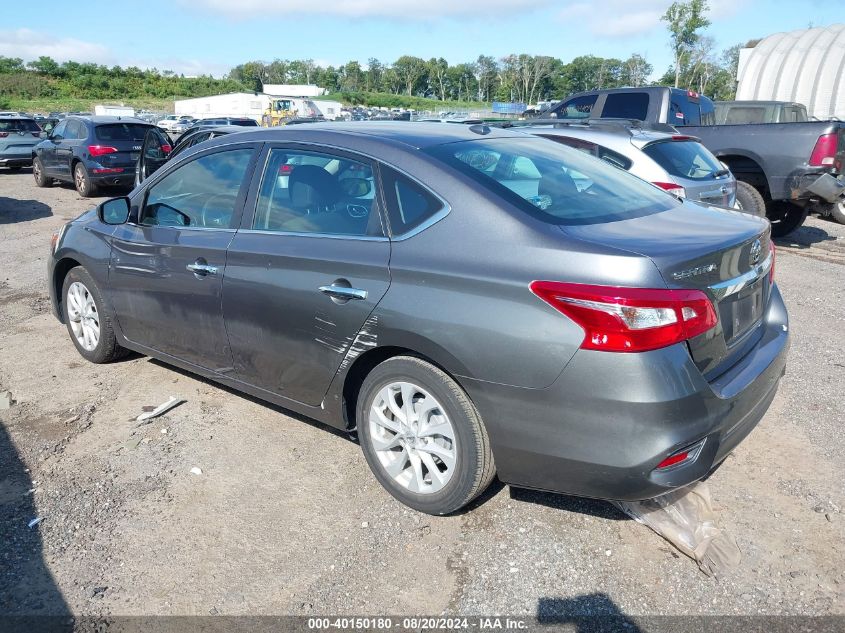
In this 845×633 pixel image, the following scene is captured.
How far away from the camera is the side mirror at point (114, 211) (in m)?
4.67

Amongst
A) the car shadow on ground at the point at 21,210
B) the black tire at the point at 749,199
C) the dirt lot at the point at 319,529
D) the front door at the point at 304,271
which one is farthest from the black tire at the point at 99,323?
the car shadow on ground at the point at 21,210

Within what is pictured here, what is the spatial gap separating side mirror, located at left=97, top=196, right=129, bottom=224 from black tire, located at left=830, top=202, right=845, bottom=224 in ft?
38.9

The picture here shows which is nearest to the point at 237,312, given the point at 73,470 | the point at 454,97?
the point at 73,470

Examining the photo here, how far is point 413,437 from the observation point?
3.18m

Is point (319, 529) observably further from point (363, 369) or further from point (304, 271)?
point (304, 271)

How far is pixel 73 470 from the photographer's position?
Answer: 372 cm

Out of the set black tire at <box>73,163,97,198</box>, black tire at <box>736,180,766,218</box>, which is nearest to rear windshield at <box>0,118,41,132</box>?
black tire at <box>73,163,97,198</box>

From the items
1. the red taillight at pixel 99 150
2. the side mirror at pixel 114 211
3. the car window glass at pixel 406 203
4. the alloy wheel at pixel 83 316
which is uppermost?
the car window glass at pixel 406 203

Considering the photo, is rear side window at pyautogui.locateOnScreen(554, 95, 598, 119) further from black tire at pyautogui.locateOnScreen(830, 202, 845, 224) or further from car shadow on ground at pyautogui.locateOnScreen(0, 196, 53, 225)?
car shadow on ground at pyautogui.locateOnScreen(0, 196, 53, 225)

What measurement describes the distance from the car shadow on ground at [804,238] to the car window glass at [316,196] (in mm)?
8540

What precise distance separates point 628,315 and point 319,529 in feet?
5.60

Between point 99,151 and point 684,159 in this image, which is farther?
point 99,151

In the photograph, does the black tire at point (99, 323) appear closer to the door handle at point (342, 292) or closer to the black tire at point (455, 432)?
the door handle at point (342, 292)

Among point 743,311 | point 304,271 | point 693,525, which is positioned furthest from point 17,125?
point 693,525
